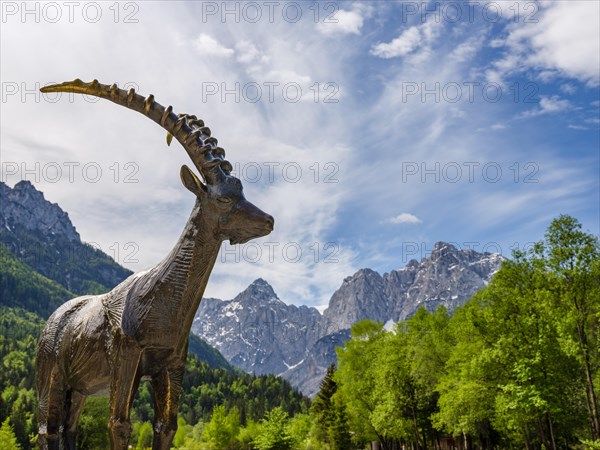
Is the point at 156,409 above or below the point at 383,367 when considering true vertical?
below

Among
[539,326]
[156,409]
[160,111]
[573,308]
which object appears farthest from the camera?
[539,326]

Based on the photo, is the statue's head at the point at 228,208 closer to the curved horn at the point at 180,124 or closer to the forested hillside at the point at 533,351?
the curved horn at the point at 180,124

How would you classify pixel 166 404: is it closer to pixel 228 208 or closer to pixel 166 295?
pixel 166 295

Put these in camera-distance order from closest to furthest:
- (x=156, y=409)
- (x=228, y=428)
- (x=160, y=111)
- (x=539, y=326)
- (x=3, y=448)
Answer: (x=160, y=111)
(x=156, y=409)
(x=539, y=326)
(x=3, y=448)
(x=228, y=428)

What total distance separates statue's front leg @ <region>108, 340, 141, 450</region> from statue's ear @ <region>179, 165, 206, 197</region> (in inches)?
66.5

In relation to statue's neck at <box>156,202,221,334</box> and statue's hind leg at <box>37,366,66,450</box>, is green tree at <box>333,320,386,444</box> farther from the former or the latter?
statue's neck at <box>156,202,221,334</box>

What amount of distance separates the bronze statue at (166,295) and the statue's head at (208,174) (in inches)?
0.4

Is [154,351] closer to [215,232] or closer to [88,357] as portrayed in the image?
[88,357]

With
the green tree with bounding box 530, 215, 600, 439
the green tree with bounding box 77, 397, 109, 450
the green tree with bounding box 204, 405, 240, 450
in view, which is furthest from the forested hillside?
the green tree with bounding box 204, 405, 240, 450

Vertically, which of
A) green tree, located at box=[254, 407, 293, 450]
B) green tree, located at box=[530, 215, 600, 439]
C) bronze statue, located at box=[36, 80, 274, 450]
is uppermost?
green tree, located at box=[530, 215, 600, 439]

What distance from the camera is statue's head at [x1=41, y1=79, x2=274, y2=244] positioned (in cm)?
532

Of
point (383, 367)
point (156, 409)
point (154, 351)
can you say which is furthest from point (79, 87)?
point (383, 367)

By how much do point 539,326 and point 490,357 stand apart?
122 inches

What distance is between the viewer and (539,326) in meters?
27.7
